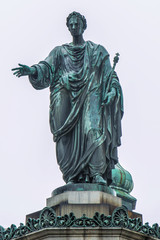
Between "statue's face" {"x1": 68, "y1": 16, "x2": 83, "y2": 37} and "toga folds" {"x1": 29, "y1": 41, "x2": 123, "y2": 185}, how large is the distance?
1.10 feet

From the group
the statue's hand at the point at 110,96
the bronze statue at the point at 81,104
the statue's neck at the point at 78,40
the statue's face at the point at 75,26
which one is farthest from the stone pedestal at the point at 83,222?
the statue's face at the point at 75,26

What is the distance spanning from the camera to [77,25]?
701 inches

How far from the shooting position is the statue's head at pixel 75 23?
17766 millimetres

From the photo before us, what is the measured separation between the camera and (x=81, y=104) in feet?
55.6

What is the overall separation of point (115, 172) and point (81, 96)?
11141 millimetres

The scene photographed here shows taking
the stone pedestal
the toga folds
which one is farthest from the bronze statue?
the stone pedestal

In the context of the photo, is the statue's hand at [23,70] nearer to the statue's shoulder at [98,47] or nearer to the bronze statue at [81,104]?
the bronze statue at [81,104]

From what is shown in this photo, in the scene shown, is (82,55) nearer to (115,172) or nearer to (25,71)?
(25,71)

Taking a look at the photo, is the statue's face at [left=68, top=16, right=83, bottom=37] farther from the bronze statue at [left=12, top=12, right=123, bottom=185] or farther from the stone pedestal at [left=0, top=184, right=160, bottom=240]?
the stone pedestal at [left=0, top=184, right=160, bottom=240]

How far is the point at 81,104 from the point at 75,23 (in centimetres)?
216

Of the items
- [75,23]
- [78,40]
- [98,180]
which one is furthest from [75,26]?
[98,180]

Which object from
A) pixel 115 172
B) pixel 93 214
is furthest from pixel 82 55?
pixel 115 172

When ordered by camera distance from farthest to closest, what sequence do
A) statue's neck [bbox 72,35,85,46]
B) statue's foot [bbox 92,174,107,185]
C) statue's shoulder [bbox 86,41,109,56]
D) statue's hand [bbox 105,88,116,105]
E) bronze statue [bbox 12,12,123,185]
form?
1. statue's neck [bbox 72,35,85,46]
2. statue's shoulder [bbox 86,41,109,56]
3. statue's hand [bbox 105,88,116,105]
4. bronze statue [bbox 12,12,123,185]
5. statue's foot [bbox 92,174,107,185]

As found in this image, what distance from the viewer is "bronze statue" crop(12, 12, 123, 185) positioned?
16.5 metres
